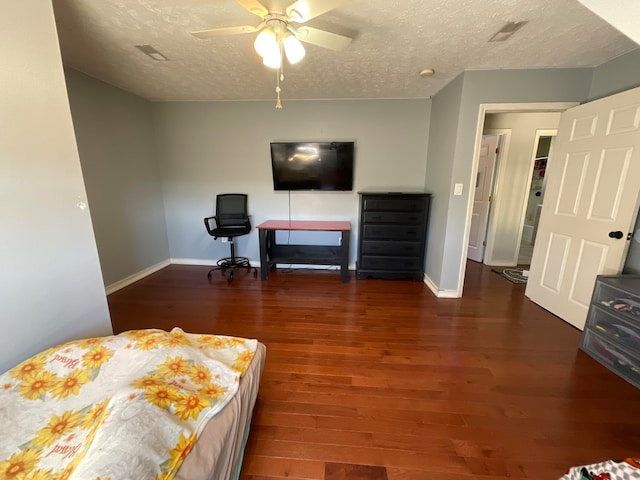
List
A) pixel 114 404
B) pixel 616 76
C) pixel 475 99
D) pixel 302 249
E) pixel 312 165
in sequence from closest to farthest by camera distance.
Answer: pixel 114 404 → pixel 616 76 → pixel 475 99 → pixel 312 165 → pixel 302 249

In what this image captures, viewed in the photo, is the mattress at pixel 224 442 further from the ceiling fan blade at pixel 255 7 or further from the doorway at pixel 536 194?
the doorway at pixel 536 194

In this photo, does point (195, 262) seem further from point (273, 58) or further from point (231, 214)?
point (273, 58)

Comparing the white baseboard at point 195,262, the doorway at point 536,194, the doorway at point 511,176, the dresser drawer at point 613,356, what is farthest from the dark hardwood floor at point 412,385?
the doorway at point 536,194

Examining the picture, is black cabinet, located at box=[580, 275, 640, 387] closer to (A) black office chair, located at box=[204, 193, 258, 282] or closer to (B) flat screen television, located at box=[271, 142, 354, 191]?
(B) flat screen television, located at box=[271, 142, 354, 191]

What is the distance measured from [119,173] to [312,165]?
2.45m

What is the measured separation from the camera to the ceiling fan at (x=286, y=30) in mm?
1393

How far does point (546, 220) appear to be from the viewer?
279 cm

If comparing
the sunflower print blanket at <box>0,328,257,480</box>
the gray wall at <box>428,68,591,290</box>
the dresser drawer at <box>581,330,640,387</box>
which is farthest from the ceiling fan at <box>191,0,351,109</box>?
the dresser drawer at <box>581,330,640,387</box>

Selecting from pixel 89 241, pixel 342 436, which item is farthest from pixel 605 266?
pixel 89 241

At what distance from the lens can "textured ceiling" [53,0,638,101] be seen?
1686 millimetres

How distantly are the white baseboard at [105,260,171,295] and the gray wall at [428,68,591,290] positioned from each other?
401cm

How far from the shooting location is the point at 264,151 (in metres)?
3.80

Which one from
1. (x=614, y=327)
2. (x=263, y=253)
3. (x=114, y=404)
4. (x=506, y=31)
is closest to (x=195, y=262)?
(x=263, y=253)

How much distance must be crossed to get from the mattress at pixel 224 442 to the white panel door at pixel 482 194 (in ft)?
13.7
